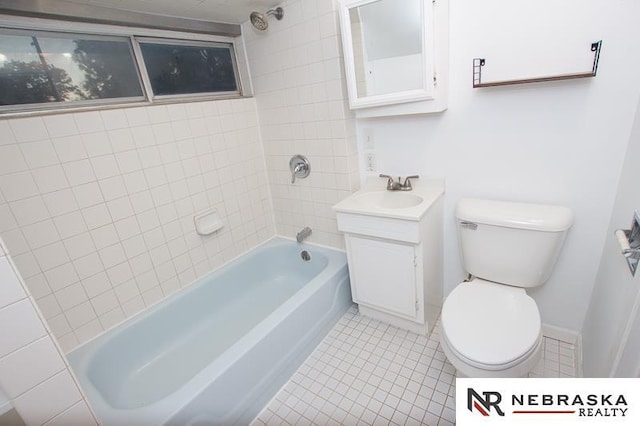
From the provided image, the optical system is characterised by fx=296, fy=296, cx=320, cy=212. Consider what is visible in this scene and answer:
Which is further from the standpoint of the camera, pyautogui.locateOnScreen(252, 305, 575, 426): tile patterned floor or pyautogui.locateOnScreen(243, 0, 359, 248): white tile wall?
pyautogui.locateOnScreen(243, 0, 359, 248): white tile wall

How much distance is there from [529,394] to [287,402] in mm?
1073

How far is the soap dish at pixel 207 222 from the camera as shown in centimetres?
194

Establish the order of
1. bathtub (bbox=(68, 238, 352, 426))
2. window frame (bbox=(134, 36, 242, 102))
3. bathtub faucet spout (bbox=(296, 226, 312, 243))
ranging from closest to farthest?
bathtub (bbox=(68, 238, 352, 426))
window frame (bbox=(134, 36, 242, 102))
bathtub faucet spout (bbox=(296, 226, 312, 243))

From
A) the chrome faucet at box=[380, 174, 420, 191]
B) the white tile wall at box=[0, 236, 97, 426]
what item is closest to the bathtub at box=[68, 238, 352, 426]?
the white tile wall at box=[0, 236, 97, 426]

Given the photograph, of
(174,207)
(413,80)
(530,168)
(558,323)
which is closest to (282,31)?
(413,80)

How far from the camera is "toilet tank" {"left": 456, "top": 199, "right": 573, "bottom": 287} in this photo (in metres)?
1.29

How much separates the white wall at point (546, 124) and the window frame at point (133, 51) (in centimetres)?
125

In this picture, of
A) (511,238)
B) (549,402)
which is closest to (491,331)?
(549,402)

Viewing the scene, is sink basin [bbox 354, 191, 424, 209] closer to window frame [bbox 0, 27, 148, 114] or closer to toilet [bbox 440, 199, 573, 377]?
toilet [bbox 440, 199, 573, 377]

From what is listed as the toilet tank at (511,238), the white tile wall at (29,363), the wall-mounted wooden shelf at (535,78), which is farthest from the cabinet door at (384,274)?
the white tile wall at (29,363)

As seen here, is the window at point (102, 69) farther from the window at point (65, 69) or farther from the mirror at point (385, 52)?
the mirror at point (385, 52)

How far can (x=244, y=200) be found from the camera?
7.30 feet

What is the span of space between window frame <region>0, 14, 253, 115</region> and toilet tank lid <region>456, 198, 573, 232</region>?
1.66m

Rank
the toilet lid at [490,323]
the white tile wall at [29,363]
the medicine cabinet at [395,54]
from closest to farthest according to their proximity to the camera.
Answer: the white tile wall at [29,363] < the toilet lid at [490,323] < the medicine cabinet at [395,54]
